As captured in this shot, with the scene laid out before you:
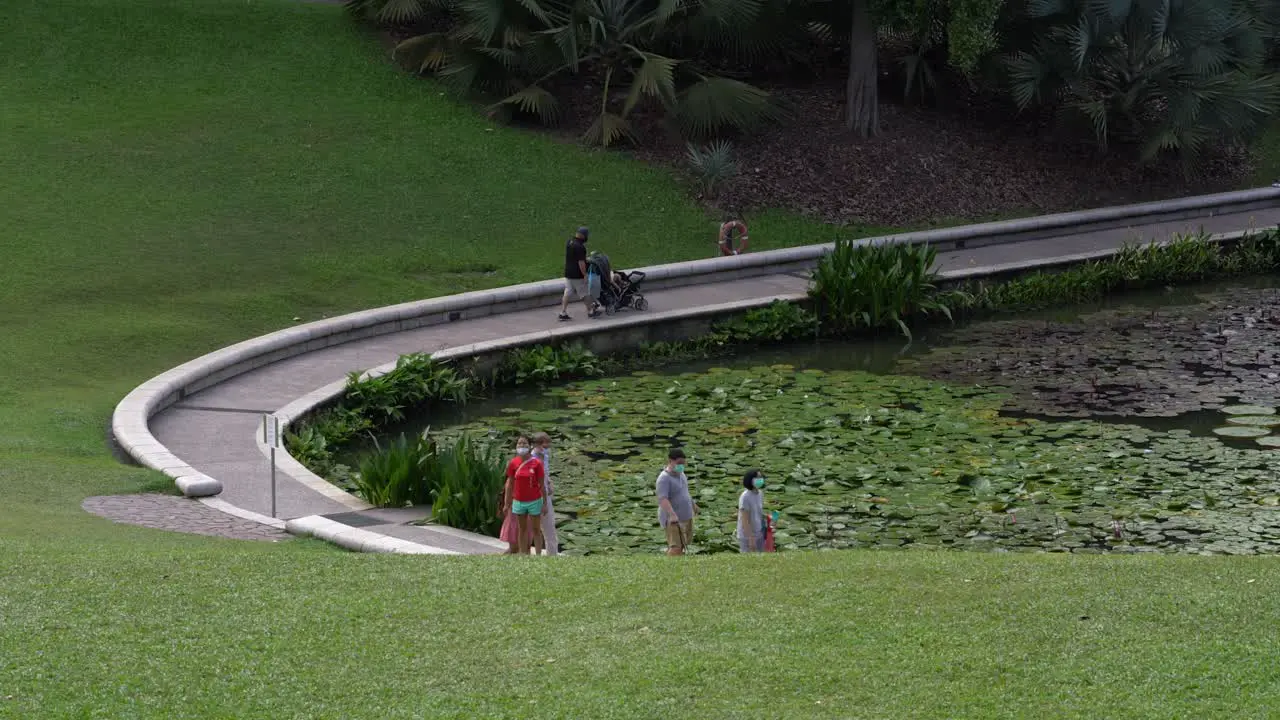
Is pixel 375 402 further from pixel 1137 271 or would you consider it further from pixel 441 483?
pixel 1137 271

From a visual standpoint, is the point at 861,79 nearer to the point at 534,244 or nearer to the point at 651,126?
the point at 651,126

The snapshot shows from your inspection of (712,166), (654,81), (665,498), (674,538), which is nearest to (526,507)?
(665,498)

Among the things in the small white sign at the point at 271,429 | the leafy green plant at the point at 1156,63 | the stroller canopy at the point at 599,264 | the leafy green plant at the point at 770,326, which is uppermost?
the leafy green plant at the point at 1156,63

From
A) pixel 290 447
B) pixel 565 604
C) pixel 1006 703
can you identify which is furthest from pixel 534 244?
pixel 1006 703

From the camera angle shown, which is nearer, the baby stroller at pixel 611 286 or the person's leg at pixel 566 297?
the person's leg at pixel 566 297

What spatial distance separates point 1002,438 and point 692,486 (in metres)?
3.73

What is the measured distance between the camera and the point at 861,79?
92.9ft

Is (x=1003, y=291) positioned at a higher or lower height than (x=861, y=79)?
lower

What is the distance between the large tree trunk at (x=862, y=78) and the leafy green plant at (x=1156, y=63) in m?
2.46

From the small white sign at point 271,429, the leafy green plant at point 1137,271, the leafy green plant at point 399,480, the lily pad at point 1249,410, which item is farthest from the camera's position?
the leafy green plant at point 1137,271

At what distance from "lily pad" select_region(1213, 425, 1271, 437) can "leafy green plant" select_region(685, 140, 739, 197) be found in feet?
36.8

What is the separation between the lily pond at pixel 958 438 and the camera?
535 inches

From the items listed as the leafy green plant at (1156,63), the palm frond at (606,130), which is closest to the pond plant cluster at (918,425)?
the leafy green plant at (1156,63)

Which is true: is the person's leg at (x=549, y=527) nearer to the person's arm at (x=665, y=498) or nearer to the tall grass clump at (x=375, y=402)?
the person's arm at (x=665, y=498)
